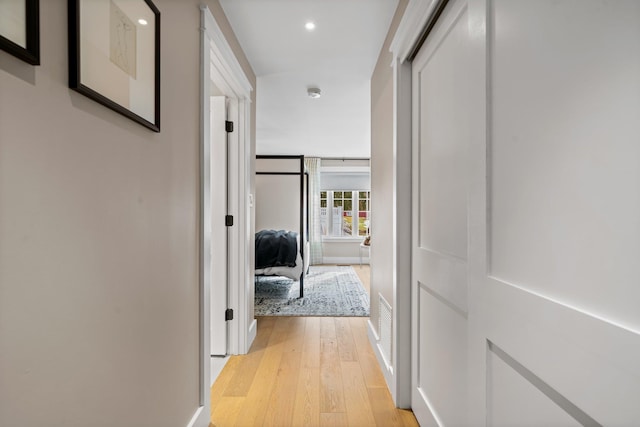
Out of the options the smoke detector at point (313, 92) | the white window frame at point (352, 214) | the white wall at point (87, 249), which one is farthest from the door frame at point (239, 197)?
the white window frame at point (352, 214)

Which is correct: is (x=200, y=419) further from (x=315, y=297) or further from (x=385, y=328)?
(x=315, y=297)

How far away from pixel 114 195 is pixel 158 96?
44 centimetres

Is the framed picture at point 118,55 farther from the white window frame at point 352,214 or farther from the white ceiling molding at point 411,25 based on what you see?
the white window frame at point 352,214

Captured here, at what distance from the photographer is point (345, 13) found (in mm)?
1926

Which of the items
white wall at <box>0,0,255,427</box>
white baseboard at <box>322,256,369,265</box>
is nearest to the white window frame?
white baseboard at <box>322,256,369,265</box>

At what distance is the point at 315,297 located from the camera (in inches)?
170

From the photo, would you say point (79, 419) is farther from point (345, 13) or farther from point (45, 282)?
point (345, 13)

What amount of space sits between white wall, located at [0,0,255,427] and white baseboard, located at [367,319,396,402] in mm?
1196

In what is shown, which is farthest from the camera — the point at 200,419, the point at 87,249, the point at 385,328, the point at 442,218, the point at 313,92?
the point at 313,92

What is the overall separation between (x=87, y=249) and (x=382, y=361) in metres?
2.00

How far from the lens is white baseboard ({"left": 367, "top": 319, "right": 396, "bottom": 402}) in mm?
1956

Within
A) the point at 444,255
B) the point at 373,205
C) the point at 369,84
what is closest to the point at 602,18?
the point at 444,255

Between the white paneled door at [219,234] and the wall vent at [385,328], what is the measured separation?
1.20 metres

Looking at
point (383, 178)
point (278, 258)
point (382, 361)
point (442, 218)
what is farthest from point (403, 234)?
point (278, 258)
